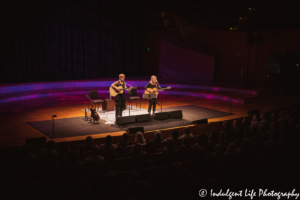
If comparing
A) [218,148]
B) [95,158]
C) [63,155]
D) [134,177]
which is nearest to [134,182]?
[134,177]

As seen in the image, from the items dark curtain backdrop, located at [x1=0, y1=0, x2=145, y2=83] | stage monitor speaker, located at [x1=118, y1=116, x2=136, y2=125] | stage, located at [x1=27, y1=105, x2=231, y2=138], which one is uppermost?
dark curtain backdrop, located at [x1=0, y1=0, x2=145, y2=83]

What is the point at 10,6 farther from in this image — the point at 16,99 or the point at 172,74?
the point at 172,74

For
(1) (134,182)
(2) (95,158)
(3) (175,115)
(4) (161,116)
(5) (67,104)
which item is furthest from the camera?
(5) (67,104)

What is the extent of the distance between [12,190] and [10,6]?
10.6 meters

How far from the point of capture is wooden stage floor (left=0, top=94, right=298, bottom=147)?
6696 millimetres

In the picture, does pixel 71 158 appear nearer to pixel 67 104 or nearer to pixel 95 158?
pixel 95 158

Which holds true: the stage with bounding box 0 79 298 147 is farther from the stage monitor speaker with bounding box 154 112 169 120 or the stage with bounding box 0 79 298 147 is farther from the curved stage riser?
the stage monitor speaker with bounding box 154 112 169 120

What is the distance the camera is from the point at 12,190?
3.23 metres

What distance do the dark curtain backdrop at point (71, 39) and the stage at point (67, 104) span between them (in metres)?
1.16

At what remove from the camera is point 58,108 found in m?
9.42

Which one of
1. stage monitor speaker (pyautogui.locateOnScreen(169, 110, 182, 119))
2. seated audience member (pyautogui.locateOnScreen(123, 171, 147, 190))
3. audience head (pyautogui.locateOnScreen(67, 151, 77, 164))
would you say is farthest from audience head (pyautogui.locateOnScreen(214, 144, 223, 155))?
stage monitor speaker (pyautogui.locateOnScreen(169, 110, 182, 119))

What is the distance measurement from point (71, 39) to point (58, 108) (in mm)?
5439

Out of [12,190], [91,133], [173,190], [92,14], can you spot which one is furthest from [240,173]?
[92,14]

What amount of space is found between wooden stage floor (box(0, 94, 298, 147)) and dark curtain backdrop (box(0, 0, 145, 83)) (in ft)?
8.50
